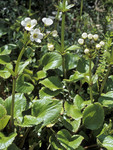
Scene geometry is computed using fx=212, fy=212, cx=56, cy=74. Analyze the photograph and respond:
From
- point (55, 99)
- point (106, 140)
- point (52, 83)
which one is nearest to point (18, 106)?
point (55, 99)

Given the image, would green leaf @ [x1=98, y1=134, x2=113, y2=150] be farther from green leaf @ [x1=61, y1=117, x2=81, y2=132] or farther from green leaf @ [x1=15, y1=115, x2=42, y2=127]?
green leaf @ [x1=15, y1=115, x2=42, y2=127]

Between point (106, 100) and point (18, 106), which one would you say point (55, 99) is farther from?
point (106, 100)

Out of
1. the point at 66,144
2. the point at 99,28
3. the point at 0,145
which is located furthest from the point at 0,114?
the point at 99,28

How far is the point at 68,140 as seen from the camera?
6.01 ft

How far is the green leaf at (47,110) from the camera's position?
1795 millimetres

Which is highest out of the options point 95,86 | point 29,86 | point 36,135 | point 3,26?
point 3,26

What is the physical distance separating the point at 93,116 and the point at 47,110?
44 cm

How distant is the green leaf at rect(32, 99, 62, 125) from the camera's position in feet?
5.89

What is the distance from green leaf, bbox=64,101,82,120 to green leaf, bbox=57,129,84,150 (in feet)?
0.62

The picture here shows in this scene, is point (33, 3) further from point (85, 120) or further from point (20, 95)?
point (85, 120)

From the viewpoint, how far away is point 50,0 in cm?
362

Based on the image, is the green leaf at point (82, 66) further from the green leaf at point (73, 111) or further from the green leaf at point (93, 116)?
the green leaf at point (93, 116)

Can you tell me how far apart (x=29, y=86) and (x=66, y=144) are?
0.69m

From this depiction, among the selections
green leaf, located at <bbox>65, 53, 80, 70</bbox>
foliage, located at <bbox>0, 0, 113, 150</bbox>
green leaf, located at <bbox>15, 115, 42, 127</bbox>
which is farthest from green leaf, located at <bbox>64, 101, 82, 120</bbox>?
green leaf, located at <bbox>65, 53, 80, 70</bbox>
